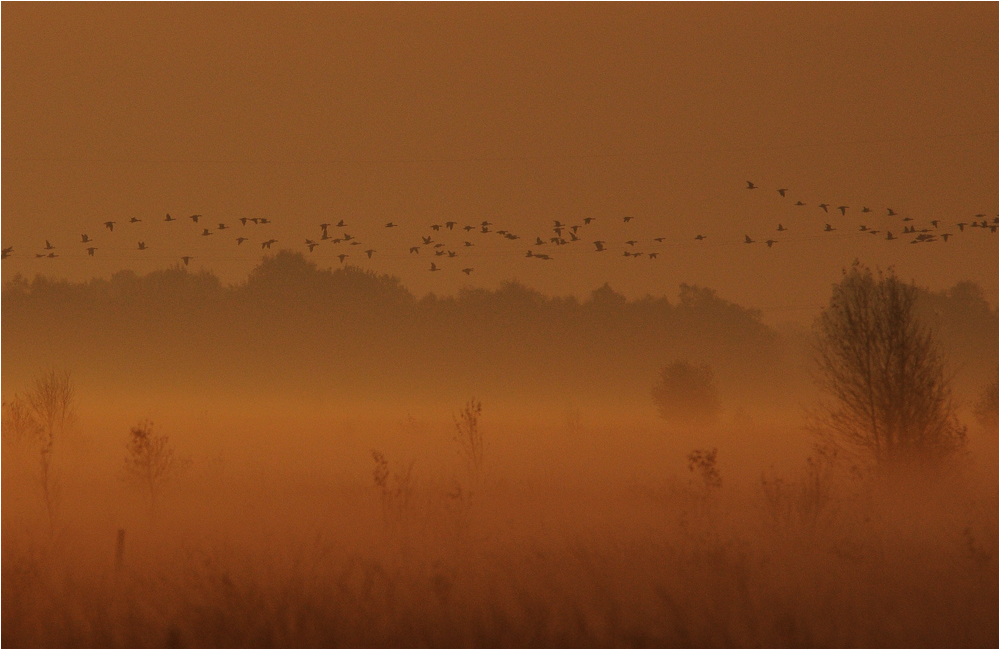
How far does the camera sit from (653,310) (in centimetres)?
9350

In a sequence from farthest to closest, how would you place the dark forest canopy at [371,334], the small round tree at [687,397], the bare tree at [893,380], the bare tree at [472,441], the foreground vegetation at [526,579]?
the dark forest canopy at [371,334]
the small round tree at [687,397]
the bare tree at [472,441]
the bare tree at [893,380]
the foreground vegetation at [526,579]

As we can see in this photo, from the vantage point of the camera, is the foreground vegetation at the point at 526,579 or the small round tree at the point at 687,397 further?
the small round tree at the point at 687,397

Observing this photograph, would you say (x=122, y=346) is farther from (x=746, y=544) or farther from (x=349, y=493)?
(x=746, y=544)

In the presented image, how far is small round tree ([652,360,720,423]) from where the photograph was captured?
2068 inches

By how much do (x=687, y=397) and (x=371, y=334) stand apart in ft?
144

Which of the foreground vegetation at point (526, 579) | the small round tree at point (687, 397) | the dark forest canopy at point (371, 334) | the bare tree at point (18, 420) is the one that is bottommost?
the foreground vegetation at point (526, 579)

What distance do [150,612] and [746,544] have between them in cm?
972

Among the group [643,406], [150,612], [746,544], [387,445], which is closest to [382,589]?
[150,612]

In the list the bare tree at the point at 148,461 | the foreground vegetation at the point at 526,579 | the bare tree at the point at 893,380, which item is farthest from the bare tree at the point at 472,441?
the bare tree at the point at 893,380

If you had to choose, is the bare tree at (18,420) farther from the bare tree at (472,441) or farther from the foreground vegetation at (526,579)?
the bare tree at (472,441)

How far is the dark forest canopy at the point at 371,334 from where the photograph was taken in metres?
84.9

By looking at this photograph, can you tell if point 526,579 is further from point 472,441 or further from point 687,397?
point 687,397

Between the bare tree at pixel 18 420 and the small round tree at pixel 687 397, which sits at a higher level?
the small round tree at pixel 687 397

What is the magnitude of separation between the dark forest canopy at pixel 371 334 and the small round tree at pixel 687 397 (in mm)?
27906
